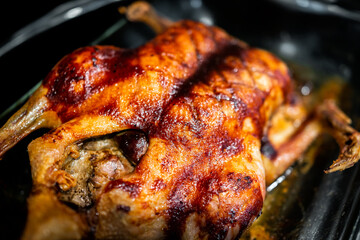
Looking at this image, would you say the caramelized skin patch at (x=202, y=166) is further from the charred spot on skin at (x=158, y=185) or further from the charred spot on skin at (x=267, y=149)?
the charred spot on skin at (x=267, y=149)

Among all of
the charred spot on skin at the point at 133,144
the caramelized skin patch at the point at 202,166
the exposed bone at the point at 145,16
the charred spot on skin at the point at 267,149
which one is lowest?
the charred spot on skin at the point at 267,149

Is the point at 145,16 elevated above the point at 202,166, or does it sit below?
above

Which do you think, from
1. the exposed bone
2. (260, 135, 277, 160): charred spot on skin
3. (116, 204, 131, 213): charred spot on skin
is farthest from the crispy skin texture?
the exposed bone

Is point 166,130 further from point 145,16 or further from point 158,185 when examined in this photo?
point 145,16

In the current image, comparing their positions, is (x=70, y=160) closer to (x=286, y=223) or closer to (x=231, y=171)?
(x=231, y=171)

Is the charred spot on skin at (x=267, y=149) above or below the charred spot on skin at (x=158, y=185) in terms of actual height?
below

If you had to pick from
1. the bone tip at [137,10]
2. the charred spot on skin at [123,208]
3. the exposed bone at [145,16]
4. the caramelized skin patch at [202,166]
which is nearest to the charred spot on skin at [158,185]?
the caramelized skin patch at [202,166]

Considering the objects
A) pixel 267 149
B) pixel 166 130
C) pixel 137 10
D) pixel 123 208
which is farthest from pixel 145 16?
pixel 123 208

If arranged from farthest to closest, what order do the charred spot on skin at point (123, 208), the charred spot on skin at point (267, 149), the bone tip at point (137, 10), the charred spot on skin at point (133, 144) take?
the bone tip at point (137, 10)
the charred spot on skin at point (267, 149)
the charred spot on skin at point (133, 144)
the charred spot on skin at point (123, 208)
